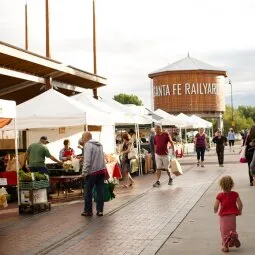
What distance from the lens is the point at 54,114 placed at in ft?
53.4

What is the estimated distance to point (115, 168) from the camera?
1695cm

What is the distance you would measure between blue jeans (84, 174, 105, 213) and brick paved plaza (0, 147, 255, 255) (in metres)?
0.23

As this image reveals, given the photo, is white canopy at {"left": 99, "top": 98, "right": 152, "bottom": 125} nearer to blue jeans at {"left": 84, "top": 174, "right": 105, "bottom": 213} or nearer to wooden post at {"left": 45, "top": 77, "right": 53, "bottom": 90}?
wooden post at {"left": 45, "top": 77, "right": 53, "bottom": 90}

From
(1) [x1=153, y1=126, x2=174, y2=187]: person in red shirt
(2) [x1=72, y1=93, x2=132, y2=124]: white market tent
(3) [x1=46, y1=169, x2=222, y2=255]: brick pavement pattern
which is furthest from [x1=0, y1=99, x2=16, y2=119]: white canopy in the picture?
(2) [x1=72, y1=93, x2=132, y2=124]: white market tent

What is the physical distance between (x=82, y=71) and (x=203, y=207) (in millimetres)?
18759

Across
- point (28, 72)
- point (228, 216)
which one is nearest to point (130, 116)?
point (28, 72)

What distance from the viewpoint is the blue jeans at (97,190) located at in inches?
439

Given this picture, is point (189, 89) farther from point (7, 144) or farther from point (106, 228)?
point (106, 228)

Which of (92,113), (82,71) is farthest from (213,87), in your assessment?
(92,113)

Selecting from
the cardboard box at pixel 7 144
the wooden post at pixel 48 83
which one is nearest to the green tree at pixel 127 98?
the wooden post at pixel 48 83

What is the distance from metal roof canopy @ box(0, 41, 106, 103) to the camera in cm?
2194

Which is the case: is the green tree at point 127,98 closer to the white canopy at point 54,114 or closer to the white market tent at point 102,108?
the white market tent at point 102,108

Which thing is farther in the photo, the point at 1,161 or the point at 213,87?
the point at 213,87

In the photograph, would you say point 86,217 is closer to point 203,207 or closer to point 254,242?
point 203,207
